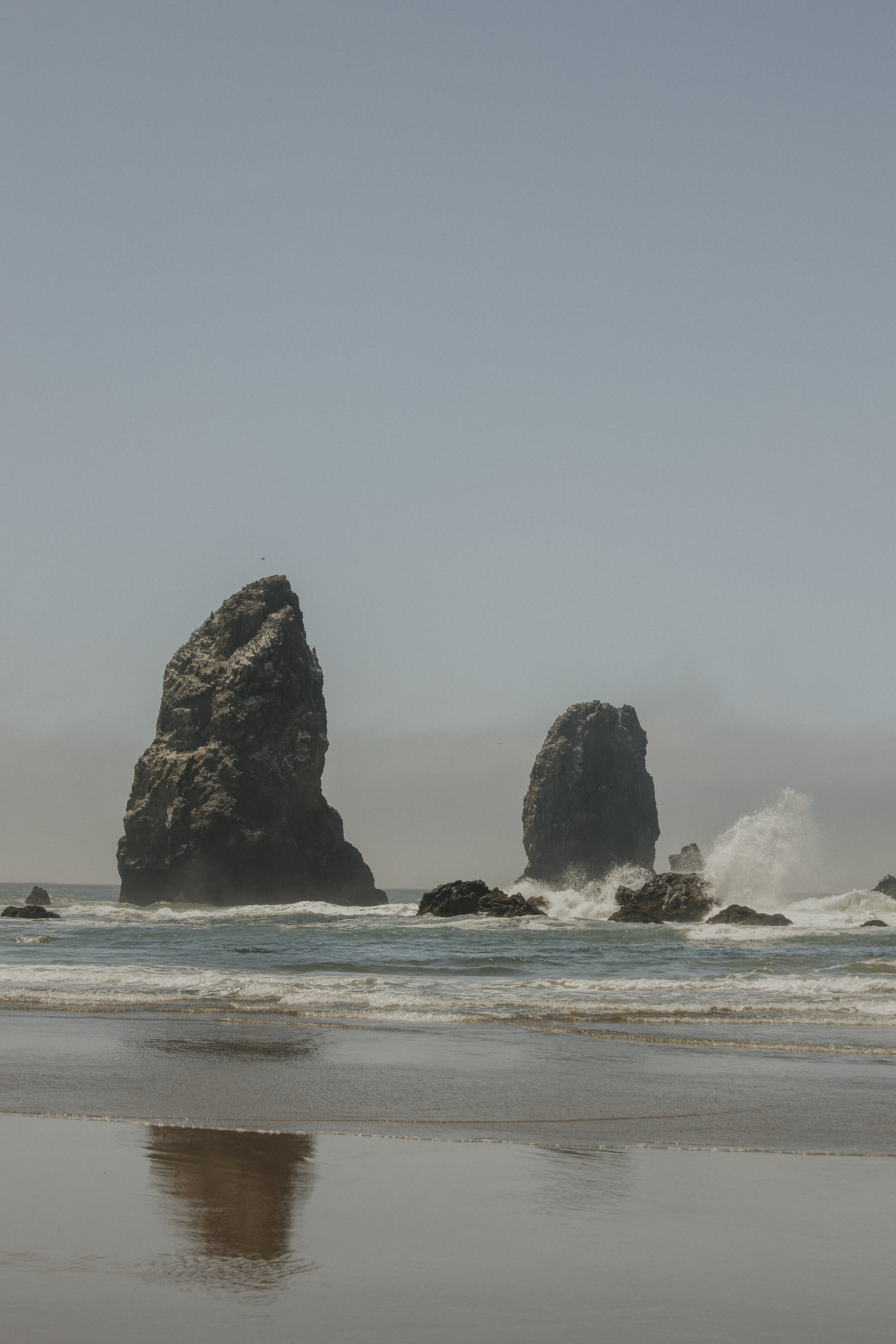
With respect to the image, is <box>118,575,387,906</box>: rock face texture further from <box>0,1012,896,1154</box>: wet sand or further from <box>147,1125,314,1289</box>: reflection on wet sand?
<box>147,1125,314,1289</box>: reflection on wet sand

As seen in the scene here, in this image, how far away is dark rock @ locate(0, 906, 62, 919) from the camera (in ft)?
137

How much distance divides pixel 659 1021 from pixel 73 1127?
7714mm

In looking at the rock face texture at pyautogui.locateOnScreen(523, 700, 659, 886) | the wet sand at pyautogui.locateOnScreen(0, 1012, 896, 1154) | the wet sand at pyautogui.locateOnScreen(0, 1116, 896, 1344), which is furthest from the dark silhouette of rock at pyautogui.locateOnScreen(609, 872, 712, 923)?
the rock face texture at pyautogui.locateOnScreen(523, 700, 659, 886)

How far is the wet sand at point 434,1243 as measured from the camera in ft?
10.5

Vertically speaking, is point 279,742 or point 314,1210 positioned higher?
point 279,742

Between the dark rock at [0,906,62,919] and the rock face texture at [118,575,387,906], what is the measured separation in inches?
744

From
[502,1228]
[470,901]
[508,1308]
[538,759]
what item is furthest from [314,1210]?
[538,759]

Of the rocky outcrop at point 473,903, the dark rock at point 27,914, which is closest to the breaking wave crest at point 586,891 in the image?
the rocky outcrop at point 473,903

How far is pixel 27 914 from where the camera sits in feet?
137

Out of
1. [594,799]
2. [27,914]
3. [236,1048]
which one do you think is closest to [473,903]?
[27,914]

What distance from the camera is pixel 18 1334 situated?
9.89 feet

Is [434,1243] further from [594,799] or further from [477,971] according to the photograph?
[594,799]

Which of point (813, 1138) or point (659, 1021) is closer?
point (813, 1138)

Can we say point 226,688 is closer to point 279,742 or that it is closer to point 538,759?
point 279,742
